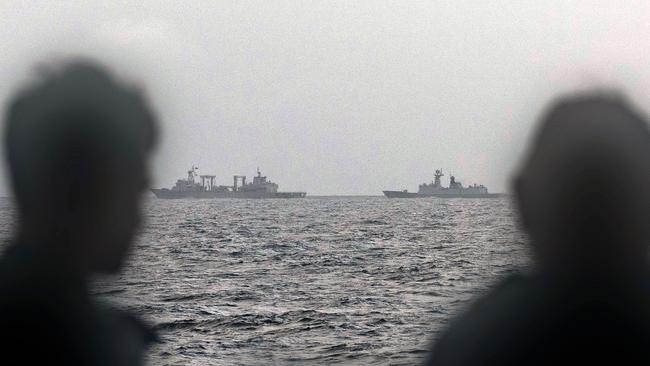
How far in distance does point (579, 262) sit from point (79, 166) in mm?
1469

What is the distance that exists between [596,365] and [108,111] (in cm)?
155

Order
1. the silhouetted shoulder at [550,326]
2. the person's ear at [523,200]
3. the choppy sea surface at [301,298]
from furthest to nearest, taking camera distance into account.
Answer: the choppy sea surface at [301,298] < the person's ear at [523,200] < the silhouetted shoulder at [550,326]

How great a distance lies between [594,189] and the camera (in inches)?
70.2

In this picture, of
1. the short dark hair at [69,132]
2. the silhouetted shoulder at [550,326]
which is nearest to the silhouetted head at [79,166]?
the short dark hair at [69,132]

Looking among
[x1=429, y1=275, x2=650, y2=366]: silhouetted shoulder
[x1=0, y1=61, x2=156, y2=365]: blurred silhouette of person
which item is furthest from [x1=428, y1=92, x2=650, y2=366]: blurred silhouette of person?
[x1=0, y1=61, x2=156, y2=365]: blurred silhouette of person

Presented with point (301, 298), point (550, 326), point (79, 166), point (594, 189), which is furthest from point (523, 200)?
point (301, 298)

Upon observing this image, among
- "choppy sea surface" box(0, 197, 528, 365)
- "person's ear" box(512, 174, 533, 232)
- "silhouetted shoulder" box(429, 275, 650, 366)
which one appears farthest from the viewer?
"choppy sea surface" box(0, 197, 528, 365)

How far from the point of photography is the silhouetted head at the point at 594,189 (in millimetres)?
1743

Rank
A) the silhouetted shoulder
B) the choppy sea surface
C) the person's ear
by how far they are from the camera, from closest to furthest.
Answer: the silhouetted shoulder → the person's ear → the choppy sea surface

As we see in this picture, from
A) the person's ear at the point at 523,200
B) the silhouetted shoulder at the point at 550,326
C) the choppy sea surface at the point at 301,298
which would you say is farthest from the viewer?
the choppy sea surface at the point at 301,298

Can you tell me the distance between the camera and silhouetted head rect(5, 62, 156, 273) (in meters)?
1.84

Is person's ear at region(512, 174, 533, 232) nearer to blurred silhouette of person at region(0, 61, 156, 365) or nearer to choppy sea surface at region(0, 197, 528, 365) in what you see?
choppy sea surface at region(0, 197, 528, 365)

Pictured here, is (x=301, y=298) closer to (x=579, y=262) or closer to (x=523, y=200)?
(x=523, y=200)

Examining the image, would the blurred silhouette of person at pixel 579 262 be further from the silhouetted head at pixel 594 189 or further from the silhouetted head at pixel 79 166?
the silhouetted head at pixel 79 166
